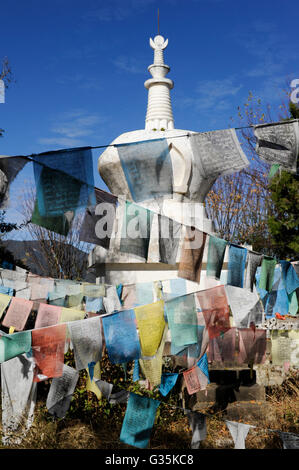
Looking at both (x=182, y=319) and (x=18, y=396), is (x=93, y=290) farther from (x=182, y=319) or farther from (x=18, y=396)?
(x=182, y=319)

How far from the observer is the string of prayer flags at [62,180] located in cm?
420

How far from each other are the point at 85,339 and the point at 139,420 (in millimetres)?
914

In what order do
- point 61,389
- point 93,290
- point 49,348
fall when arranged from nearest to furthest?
point 49,348 < point 61,389 < point 93,290

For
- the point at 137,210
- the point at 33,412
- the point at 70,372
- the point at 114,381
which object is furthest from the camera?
the point at 114,381

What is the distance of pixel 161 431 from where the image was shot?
5.09 metres

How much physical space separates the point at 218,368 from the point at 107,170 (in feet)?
15.2

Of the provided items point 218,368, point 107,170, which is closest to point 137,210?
point 218,368

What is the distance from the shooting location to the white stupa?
816 centimetres

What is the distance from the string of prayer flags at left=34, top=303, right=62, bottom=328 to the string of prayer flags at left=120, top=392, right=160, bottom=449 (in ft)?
4.19

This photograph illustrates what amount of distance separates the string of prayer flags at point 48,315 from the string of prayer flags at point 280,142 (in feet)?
9.26

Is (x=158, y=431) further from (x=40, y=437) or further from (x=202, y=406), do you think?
(x=40, y=437)

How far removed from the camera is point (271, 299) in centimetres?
634

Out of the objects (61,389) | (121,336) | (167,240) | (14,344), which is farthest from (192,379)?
(14,344)

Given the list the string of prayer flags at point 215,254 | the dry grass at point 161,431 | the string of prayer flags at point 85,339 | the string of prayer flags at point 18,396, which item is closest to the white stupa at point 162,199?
the string of prayer flags at point 215,254
